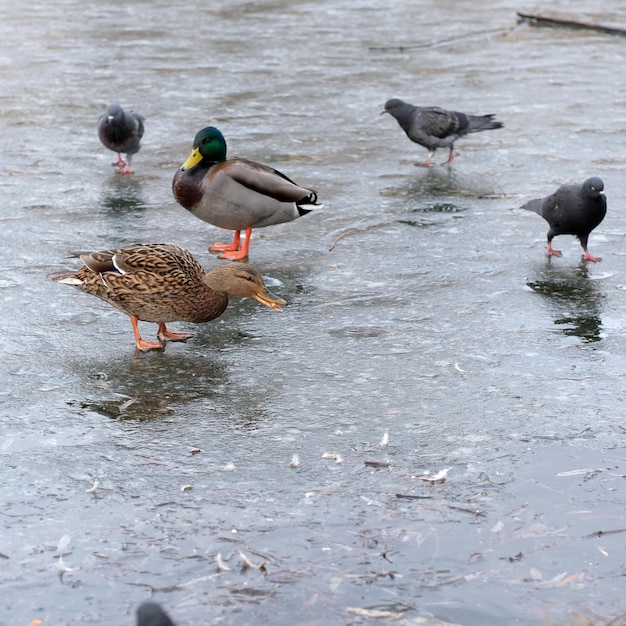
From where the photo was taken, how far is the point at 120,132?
8914 millimetres

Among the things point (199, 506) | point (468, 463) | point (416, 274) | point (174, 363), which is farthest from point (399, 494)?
point (416, 274)

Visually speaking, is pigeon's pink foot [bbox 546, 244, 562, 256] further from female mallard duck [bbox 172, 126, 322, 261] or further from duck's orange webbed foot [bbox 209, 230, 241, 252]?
duck's orange webbed foot [bbox 209, 230, 241, 252]

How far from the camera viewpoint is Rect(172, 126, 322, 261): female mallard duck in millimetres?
7109

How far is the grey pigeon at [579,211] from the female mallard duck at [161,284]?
220 cm

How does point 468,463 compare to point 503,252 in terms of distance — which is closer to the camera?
point 468,463

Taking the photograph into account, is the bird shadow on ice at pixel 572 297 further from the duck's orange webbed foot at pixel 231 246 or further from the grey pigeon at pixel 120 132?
the grey pigeon at pixel 120 132

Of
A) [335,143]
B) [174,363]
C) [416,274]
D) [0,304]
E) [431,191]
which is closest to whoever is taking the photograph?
[174,363]

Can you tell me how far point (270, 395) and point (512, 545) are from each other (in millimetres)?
1609

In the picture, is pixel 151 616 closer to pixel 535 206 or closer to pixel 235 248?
pixel 235 248

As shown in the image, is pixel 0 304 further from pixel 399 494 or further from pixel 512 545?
pixel 512 545

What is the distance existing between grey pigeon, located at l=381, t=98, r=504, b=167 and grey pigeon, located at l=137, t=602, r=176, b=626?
7110 millimetres

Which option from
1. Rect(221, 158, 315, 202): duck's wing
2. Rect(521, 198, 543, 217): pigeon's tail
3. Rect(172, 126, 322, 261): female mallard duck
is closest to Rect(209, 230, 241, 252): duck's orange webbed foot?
Rect(172, 126, 322, 261): female mallard duck

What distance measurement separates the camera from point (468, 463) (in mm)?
4434

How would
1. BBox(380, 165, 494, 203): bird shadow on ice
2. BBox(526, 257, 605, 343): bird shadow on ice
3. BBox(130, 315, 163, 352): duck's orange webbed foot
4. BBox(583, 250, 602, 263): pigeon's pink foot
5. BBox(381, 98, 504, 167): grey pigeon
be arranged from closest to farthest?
BBox(130, 315, 163, 352): duck's orange webbed foot → BBox(526, 257, 605, 343): bird shadow on ice → BBox(583, 250, 602, 263): pigeon's pink foot → BBox(380, 165, 494, 203): bird shadow on ice → BBox(381, 98, 504, 167): grey pigeon
